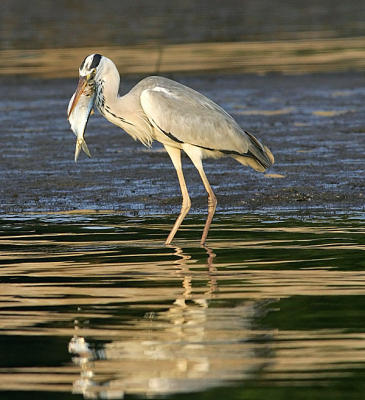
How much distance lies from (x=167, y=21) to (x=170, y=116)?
26521mm

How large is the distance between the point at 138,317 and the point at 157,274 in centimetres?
145

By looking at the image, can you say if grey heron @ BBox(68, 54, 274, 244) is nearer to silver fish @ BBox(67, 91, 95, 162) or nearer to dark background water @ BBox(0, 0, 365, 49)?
silver fish @ BBox(67, 91, 95, 162)

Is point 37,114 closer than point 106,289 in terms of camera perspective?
No

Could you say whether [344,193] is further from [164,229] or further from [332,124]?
[332,124]

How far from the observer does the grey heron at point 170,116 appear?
1045 cm

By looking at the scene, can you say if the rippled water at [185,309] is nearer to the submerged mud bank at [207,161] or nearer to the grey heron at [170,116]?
the grey heron at [170,116]

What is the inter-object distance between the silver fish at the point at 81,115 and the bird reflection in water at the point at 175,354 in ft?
9.87

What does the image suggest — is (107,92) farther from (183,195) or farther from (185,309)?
(185,309)

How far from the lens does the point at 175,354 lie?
6.32m

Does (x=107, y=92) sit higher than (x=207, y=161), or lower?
lower

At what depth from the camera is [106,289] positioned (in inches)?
320

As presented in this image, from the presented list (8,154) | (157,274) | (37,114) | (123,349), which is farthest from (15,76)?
(123,349)

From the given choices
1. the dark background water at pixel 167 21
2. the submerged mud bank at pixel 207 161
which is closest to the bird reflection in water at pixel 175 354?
the submerged mud bank at pixel 207 161

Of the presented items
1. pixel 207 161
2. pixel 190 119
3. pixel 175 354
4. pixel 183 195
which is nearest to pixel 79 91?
pixel 190 119
